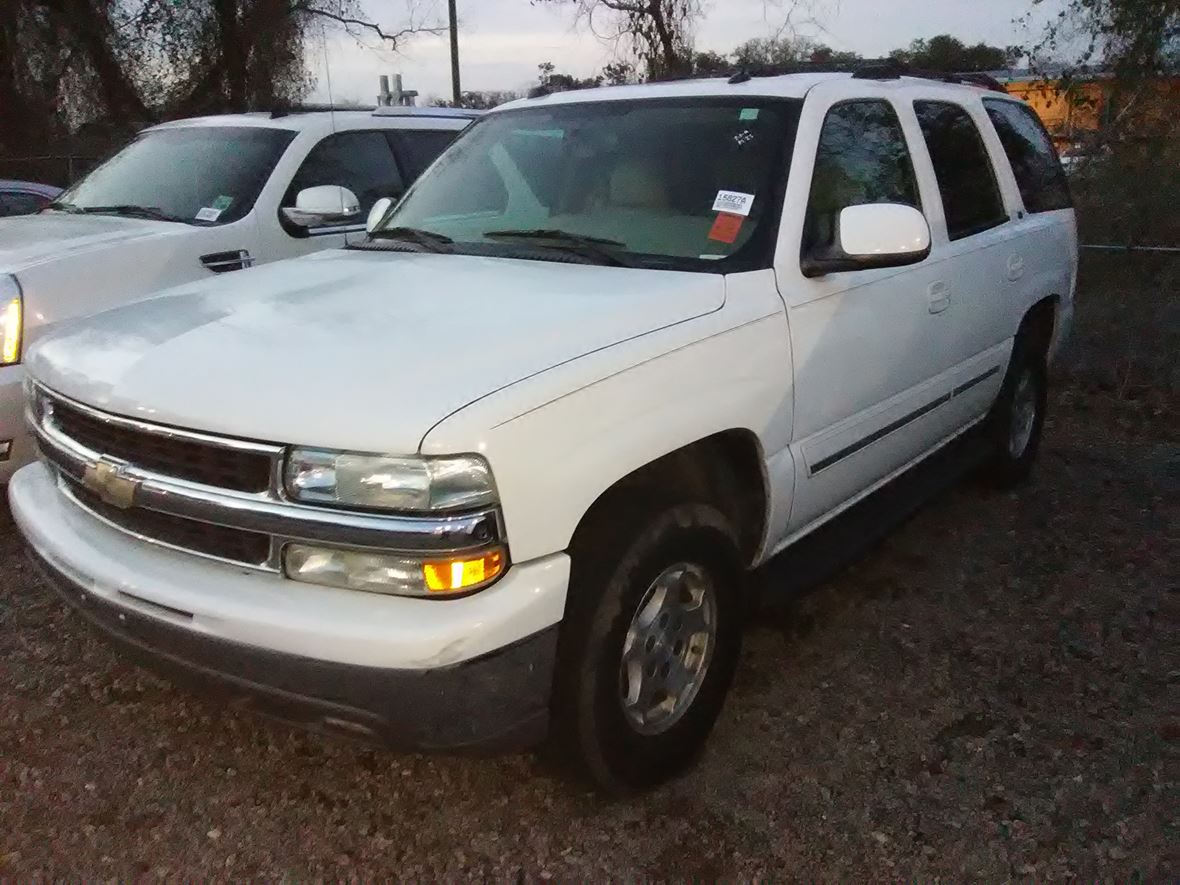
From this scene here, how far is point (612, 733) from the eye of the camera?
2.72 meters

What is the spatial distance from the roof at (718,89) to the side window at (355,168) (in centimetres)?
201

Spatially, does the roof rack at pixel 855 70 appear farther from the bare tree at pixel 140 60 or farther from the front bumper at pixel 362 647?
the bare tree at pixel 140 60

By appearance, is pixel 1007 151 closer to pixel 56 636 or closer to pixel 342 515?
pixel 342 515

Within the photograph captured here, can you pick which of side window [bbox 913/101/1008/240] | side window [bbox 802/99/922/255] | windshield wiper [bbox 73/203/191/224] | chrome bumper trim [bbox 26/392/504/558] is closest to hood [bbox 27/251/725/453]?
chrome bumper trim [bbox 26/392/504/558]

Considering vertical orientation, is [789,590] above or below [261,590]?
below

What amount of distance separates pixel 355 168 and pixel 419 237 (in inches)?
109

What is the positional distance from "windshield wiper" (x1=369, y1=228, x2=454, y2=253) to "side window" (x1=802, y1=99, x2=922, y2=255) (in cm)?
121

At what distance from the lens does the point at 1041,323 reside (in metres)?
5.30

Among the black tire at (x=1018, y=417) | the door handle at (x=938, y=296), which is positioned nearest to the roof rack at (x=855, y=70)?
the door handle at (x=938, y=296)

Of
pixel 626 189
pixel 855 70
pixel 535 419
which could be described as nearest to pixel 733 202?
pixel 626 189

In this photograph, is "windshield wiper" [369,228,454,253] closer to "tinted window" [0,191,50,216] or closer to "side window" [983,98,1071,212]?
"side window" [983,98,1071,212]

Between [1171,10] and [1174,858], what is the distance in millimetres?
9509

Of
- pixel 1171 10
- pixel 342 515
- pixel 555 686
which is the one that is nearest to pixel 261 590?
pixel 342 515

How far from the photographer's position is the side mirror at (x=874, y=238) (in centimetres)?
316
